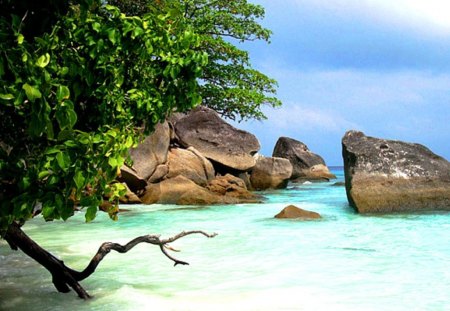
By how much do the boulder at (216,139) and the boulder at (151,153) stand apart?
2786mm

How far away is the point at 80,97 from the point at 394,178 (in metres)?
10.1

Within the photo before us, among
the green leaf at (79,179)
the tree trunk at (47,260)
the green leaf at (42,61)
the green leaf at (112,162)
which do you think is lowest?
the tree trunk at (47,260)

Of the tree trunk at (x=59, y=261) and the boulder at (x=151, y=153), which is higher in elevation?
the boulder at (x=151, y=153)

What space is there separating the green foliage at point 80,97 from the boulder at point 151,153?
1111 cm

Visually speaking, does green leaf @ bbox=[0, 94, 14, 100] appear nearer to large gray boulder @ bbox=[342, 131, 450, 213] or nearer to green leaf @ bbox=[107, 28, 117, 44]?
green leaf @ bbox=[107, 28, 117, 44]

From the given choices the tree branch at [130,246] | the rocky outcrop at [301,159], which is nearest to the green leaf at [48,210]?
the tree branch at [130,246]

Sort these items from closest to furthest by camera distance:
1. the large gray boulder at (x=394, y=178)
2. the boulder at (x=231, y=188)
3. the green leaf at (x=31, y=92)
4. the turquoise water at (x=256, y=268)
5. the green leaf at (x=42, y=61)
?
the green leaf at (x=31, y=92), the green leaf at (x=42, y=61), the turquoise water at (x=256, y=268), the large gray boulder at (x=394, y=178), the boulder at (x=231, y=188)

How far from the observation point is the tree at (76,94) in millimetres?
2885

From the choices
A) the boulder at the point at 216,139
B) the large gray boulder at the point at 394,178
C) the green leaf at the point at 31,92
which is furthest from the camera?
the boulder at the point at 216,139

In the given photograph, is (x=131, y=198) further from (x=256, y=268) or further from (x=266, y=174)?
(x=256, y=268)

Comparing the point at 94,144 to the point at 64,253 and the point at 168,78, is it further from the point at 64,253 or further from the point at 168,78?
the point at 64,253

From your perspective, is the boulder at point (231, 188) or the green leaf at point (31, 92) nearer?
the green leaf at point (31, 92)

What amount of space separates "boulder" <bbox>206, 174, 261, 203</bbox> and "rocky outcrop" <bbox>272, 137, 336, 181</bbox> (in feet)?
44.9

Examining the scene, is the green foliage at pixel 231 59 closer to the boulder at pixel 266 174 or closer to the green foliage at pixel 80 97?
A: the boulder at pixel 266 174
